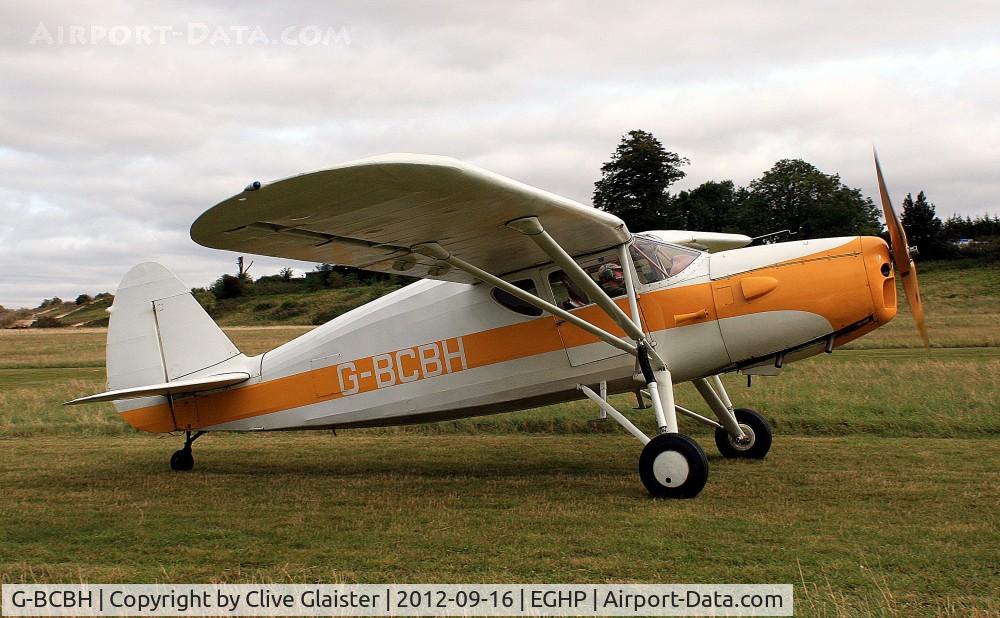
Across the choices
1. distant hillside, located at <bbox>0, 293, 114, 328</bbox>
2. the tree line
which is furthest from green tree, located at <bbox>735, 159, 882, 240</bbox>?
distant hillside, located at <bbox>0, 293, 114, 328</bbox>

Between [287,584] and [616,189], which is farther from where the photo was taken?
[616,189]

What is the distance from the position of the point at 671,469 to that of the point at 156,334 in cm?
661

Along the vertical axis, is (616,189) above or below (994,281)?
above

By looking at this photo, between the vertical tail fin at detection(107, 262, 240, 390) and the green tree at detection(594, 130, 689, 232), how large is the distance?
57.2 meters

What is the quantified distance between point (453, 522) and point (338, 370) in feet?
11.0

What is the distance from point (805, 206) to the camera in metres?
72.4

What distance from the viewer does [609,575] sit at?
4742 mm

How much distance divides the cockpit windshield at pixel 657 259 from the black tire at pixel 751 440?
8.20 feet

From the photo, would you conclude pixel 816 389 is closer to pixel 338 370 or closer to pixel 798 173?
pixel 338 370

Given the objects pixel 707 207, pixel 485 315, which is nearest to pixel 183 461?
pixel 485 315

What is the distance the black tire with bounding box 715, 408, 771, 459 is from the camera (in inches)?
371

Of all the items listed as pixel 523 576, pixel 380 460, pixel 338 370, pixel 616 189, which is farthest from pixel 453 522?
pixel 616 189

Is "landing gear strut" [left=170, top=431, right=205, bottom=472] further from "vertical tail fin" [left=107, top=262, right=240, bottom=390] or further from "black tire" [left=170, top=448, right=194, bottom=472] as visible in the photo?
"vertical tail fin" [left=107, top=262, right=240, bottom=390]

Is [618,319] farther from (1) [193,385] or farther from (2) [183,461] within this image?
(2) [183,461]
